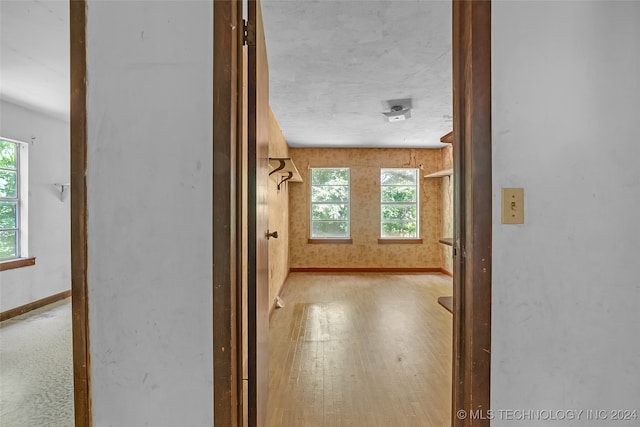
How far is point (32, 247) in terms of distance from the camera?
4.21m

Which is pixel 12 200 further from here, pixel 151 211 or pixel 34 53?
pixel 151 211

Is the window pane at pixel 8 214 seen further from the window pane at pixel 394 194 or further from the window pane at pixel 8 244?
the window pane at pixel 394 194

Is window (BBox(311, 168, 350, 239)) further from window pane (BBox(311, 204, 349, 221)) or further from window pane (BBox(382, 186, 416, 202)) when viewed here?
window pane (BBox(382, 186, 416, 202))

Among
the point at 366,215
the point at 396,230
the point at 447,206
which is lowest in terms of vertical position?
the point at 396,230

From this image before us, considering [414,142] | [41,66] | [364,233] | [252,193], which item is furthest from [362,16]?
[364,233]

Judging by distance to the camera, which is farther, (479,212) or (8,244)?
(8,244)

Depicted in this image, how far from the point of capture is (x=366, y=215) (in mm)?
6750

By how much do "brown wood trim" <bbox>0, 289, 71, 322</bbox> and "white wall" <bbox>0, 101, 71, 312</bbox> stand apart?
0.14 ft

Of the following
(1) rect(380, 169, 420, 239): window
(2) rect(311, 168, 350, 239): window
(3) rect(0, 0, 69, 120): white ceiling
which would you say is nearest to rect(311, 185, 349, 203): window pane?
(2) rect(311, 168, 350, 239): window

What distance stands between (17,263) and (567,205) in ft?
16.7

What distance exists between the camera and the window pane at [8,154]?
12.8 ft

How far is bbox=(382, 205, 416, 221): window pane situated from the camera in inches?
269

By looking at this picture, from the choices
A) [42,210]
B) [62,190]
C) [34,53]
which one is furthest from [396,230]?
[34,53]

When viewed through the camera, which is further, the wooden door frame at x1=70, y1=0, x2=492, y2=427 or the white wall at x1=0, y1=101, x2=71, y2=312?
the white wall at x1=0, y1=101, x2=71, y2=312
